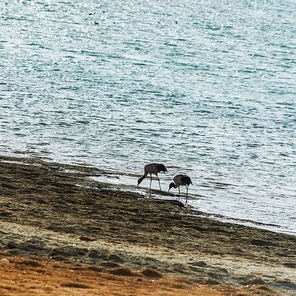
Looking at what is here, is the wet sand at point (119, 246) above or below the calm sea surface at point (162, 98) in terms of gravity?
below

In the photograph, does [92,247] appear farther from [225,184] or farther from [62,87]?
[62,87]

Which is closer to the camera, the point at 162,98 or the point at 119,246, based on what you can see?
the point at 119,246

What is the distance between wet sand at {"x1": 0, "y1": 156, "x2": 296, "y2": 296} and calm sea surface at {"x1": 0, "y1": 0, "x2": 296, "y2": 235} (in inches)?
61.5

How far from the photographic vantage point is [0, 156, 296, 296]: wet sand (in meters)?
11.3

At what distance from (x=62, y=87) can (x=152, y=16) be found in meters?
30.5

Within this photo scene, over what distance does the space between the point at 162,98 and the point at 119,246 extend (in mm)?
20427

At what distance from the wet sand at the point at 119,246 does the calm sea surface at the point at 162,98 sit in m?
1.56

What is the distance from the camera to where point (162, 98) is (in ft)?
110

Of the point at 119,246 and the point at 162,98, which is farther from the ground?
the point at 162,98

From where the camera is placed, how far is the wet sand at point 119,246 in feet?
37.0

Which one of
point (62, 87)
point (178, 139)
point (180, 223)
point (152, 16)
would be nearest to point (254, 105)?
point (62, 87)

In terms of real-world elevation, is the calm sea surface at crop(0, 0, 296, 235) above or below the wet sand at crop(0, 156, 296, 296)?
above

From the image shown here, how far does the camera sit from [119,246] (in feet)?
43.3

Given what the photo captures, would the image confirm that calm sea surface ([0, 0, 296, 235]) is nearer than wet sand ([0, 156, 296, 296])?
No
